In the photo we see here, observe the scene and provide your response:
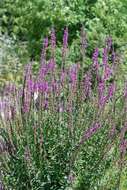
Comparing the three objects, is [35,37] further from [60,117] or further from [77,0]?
[60,117]

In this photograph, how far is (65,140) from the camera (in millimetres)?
3451

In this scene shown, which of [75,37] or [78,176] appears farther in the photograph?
[75,37]

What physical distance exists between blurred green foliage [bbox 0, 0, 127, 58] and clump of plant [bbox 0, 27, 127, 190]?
127 inches

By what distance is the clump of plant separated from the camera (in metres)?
3.41

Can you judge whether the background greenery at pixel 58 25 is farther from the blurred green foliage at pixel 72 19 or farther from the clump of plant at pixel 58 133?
the clump of plant at pixel 58 133

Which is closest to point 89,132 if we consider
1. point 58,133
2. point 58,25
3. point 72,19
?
point 58,133

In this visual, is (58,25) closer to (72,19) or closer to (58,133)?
(72,19)

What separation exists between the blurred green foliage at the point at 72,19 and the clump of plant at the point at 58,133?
322cm

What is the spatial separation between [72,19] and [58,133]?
13.3 ft

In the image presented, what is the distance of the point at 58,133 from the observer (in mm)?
3482

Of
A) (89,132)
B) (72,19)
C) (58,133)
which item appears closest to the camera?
(89,132)

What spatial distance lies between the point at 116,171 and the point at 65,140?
0.47 m

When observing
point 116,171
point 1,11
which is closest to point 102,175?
point 116,171

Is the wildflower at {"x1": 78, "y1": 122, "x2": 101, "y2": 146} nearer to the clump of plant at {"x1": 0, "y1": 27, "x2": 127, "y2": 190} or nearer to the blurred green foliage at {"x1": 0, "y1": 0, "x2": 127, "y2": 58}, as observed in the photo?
the clump of plant at {"x1": 0, "y1": 27, "x2": 127, "y2": 190}
